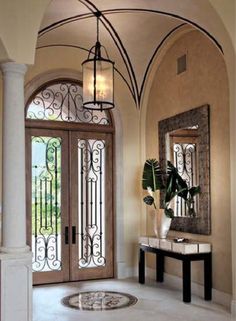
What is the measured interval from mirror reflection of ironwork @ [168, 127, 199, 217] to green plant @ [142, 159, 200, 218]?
9 centimetres

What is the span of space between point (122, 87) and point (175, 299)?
11.3 ft

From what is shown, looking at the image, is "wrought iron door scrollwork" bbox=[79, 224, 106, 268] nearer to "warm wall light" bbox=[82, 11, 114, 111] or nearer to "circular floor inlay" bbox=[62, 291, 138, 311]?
"circular floor inlay" bbox=[62, 291, 138, 311]

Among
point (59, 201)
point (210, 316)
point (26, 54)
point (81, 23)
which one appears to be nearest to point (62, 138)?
point (59, 201)

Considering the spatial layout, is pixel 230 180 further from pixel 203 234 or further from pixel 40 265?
pixel 40 265

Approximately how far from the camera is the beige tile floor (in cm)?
495

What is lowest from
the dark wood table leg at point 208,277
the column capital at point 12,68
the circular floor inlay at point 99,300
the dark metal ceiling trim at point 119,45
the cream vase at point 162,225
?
the circular floor inlay at point 99,300

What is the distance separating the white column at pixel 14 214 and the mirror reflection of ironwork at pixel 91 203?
2.93m

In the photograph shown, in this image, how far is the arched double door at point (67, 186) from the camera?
680 centimetres

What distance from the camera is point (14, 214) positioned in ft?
13.5

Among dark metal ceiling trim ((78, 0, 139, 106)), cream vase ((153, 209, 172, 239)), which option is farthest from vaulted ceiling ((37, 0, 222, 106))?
cream vase ((153, 209, 172, 239))

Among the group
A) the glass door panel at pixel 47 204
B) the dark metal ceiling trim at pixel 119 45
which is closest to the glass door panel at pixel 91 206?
the glass door panel at pixel 47 204

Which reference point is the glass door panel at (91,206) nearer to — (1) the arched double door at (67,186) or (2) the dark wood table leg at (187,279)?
(1) the arched double door at (67,186)

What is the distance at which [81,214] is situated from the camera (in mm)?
7047

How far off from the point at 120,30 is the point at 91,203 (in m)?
2.67
